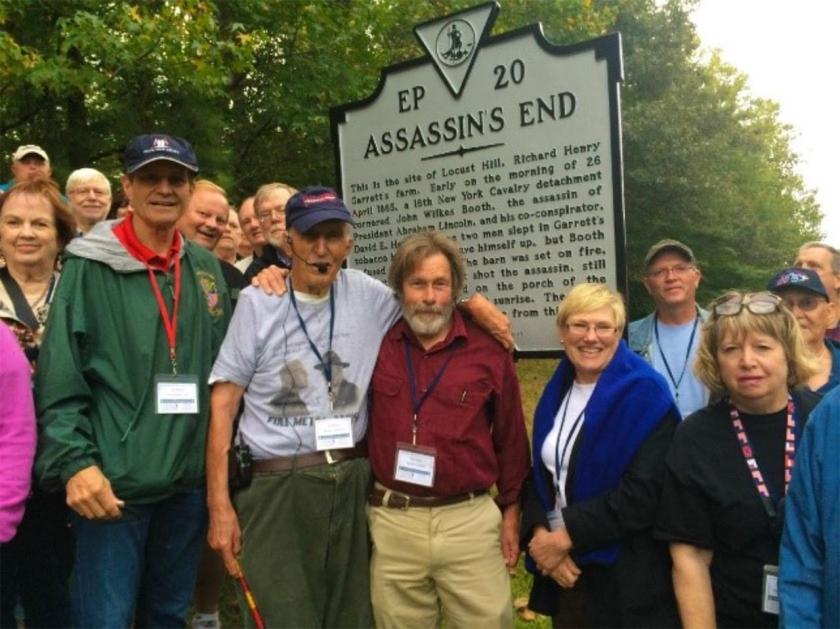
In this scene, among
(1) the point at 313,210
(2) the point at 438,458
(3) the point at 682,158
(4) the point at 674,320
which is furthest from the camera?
(3) the point at 682,158

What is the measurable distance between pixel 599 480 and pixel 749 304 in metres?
0.87

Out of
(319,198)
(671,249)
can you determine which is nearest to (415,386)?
(319,198)

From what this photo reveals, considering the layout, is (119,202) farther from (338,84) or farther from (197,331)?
(338,84)

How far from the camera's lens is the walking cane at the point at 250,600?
3146 millimetres

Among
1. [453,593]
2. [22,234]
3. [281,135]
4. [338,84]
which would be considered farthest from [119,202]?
[281,135]

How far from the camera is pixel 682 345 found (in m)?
4.66

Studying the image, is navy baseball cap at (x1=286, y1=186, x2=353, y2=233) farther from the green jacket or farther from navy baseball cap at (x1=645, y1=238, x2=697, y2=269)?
navy baseball cap at (x1=645, y1=238, x2=697, y2=269)

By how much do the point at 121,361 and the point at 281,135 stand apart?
408 inches

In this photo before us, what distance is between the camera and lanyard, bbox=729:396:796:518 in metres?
2.59

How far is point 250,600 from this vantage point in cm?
315

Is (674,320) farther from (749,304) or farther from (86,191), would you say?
(86,191)

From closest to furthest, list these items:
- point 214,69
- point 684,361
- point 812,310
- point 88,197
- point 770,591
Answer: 1. point 770,591
2. point 812,310
3. point 684,361
4. point 88,197
5. point 214,69

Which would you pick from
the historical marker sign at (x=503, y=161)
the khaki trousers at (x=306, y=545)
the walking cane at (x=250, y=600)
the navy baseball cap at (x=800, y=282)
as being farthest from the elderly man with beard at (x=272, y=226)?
the navy baseball cap at (x=800, y=282)

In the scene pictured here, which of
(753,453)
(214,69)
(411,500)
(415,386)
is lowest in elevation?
(411,500)
